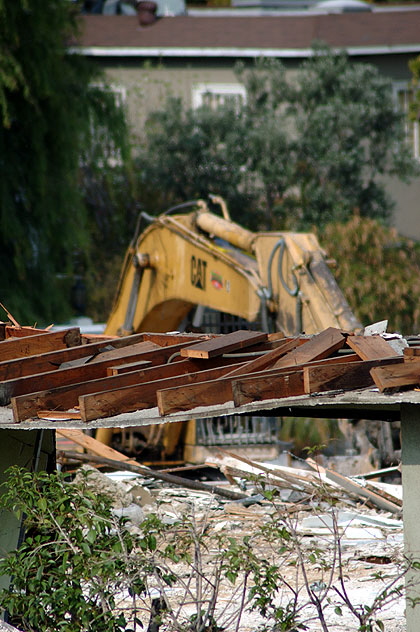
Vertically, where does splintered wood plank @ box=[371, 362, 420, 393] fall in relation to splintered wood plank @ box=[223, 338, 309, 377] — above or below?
above

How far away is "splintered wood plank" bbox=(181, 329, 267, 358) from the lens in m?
5.69

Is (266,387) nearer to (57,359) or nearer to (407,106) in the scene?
(57,359)

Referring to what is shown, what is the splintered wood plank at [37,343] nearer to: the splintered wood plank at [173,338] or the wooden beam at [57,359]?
the wooden beam at [57,359]

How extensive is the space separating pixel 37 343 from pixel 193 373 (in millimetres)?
1740

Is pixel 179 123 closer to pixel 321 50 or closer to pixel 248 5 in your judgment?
pixel 321 50

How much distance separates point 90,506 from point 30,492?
0.29m

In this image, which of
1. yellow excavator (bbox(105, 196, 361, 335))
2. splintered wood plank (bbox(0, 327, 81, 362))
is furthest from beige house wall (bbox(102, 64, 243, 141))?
splintered wood plank (bbox(0, 327, 81, 362))

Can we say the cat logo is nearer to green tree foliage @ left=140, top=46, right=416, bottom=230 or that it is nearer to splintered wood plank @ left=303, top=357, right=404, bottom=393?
splintered wood plank @ left=303, top=357, right=404, bottom=393

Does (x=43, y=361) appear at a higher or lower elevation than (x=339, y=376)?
lower

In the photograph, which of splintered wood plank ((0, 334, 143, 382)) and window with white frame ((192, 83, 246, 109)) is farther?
window with white frame ((192, 83, 246, 109))

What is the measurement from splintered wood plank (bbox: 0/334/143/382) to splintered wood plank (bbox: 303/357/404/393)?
76.2 inches

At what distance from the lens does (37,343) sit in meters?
6.78

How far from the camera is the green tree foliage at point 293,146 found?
83.5 feet

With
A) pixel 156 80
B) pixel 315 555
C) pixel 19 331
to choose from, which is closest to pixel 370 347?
pixel 315 555
